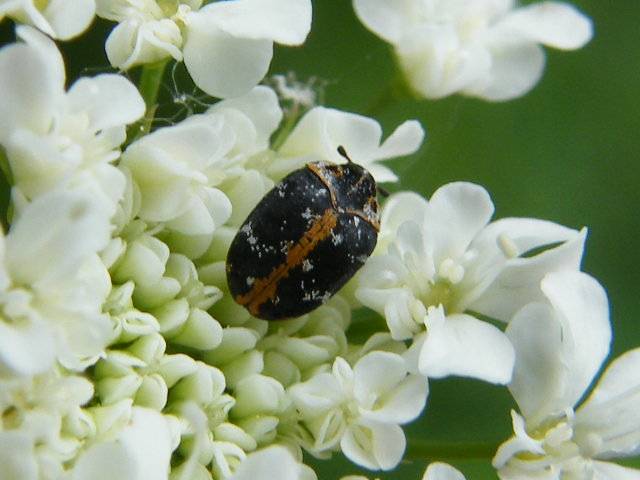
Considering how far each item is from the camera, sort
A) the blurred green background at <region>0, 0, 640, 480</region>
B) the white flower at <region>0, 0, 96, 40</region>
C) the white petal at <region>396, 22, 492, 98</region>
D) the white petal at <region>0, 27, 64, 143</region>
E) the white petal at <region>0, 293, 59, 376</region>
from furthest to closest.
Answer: the blurred green background at <region>0, 0, 640, 480</region> < the white petal at <region>396, 22, 492, 98</region> < the white flower at <region>0, 0, 96, 40</region> < the white petal at <region>0, 27, 64, 143</region> < the white petal at <region>0, 293, 59, 376</region>

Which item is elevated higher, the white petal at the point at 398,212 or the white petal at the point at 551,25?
the white petal at the point at 551,25

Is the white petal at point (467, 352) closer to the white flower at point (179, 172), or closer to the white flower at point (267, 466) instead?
the white flower at point (267, 466)

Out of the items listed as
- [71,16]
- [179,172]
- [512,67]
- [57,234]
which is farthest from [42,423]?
[512,67]

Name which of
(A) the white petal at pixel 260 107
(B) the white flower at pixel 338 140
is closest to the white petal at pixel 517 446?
(B) the white flower at pixel 338 140

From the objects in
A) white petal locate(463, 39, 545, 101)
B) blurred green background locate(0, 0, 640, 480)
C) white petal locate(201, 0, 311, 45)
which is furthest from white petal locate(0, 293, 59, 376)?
blurred green background locate(0, 0, 640, 480)

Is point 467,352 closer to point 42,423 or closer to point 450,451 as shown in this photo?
point 450,451

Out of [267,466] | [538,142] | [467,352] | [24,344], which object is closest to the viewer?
[24,344]

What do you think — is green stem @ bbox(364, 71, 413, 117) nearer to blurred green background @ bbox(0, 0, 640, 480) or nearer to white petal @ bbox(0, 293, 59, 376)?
blurred green background @ bbox(0, 0, 640, 480)
